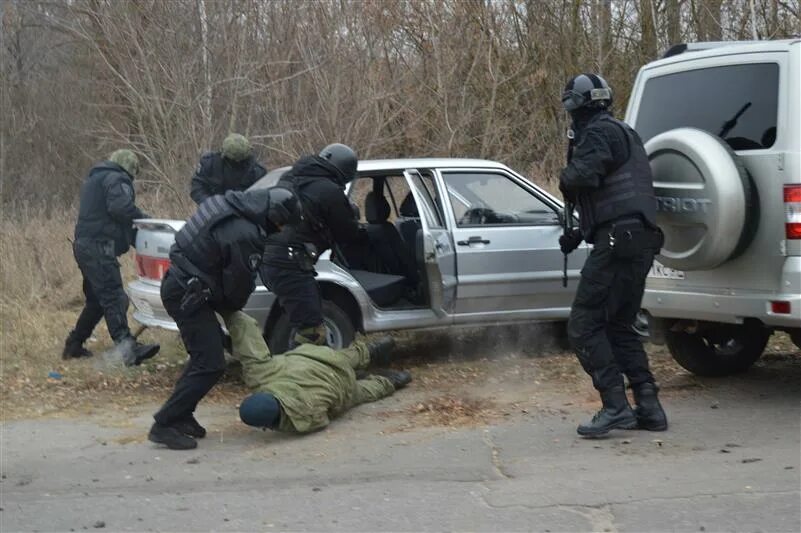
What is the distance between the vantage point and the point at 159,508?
528 cm

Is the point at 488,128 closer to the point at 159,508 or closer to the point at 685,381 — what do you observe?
the point at 685,381

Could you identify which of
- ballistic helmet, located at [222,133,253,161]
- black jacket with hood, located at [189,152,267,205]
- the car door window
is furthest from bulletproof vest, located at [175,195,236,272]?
black jacket with hood, located at [189,152,267,205]

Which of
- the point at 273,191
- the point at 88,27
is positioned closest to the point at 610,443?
the point at 273,191

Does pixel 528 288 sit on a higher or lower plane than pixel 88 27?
lower

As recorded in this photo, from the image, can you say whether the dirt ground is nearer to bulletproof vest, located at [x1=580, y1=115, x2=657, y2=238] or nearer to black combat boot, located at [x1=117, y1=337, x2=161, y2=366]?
black combat boot, located at [x1=117, y1=337, x2=161, y2=366]

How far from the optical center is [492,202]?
8.51 m

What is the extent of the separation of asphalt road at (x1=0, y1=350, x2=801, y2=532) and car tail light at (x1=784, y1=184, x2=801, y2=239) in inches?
44.5

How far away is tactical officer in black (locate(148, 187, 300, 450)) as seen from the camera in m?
6.21

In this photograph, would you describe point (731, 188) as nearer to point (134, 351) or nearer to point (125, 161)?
point (134, 351)

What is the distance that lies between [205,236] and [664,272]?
291cm

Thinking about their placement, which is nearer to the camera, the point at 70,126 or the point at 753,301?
the point at 753,301

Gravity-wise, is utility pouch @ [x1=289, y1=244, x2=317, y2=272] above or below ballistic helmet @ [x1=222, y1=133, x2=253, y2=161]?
below

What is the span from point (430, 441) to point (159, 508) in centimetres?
173

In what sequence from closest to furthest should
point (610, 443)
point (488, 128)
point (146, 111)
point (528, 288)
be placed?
point (610, 443), point (528, 288), point (146, 111), point (488, 128)
